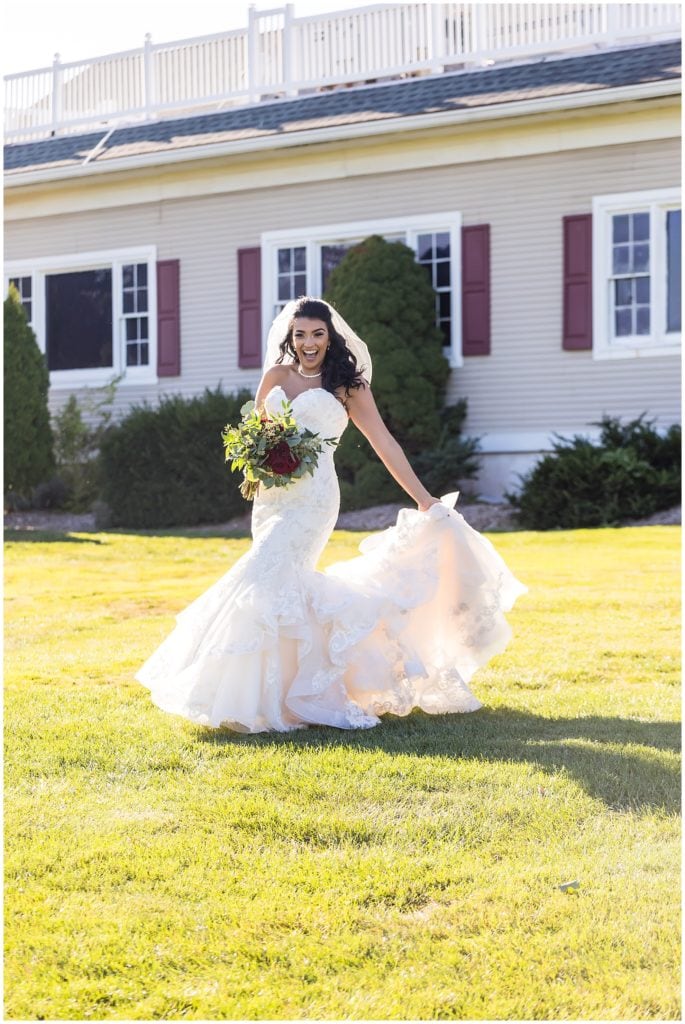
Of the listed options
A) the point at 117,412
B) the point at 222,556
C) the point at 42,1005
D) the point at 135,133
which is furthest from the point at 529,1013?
the point at 135,133

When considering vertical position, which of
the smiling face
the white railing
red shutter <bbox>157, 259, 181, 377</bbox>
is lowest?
the smiling face

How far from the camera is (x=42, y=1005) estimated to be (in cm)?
281

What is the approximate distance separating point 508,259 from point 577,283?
97cm

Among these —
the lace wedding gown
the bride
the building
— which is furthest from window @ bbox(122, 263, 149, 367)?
the lace wedding gown

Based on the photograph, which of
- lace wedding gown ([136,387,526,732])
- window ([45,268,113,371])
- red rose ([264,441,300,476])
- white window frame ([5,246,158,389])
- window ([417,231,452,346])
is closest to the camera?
lace wedding gown ([136,387,526,732])

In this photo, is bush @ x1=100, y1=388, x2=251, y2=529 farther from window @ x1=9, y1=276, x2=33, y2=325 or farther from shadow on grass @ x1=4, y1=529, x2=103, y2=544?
A: window @ x1=9, y1=276, x2=33, y2=325

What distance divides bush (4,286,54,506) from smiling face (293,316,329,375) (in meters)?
9.57

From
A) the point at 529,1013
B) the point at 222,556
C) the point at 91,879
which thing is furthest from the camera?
the point at 222,556

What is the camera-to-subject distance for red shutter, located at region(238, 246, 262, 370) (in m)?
17.3

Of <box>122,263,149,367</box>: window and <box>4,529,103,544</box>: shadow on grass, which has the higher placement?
<box>122,263,149,367</box>: window

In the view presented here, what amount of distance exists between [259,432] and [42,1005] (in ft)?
10.6

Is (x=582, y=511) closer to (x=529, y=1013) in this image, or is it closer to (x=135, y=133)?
(x=135, y=133)

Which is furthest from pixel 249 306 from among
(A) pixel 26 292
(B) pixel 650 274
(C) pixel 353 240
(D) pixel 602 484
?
(D) pixel 602 484

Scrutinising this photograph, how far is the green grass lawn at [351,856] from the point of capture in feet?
9.45
